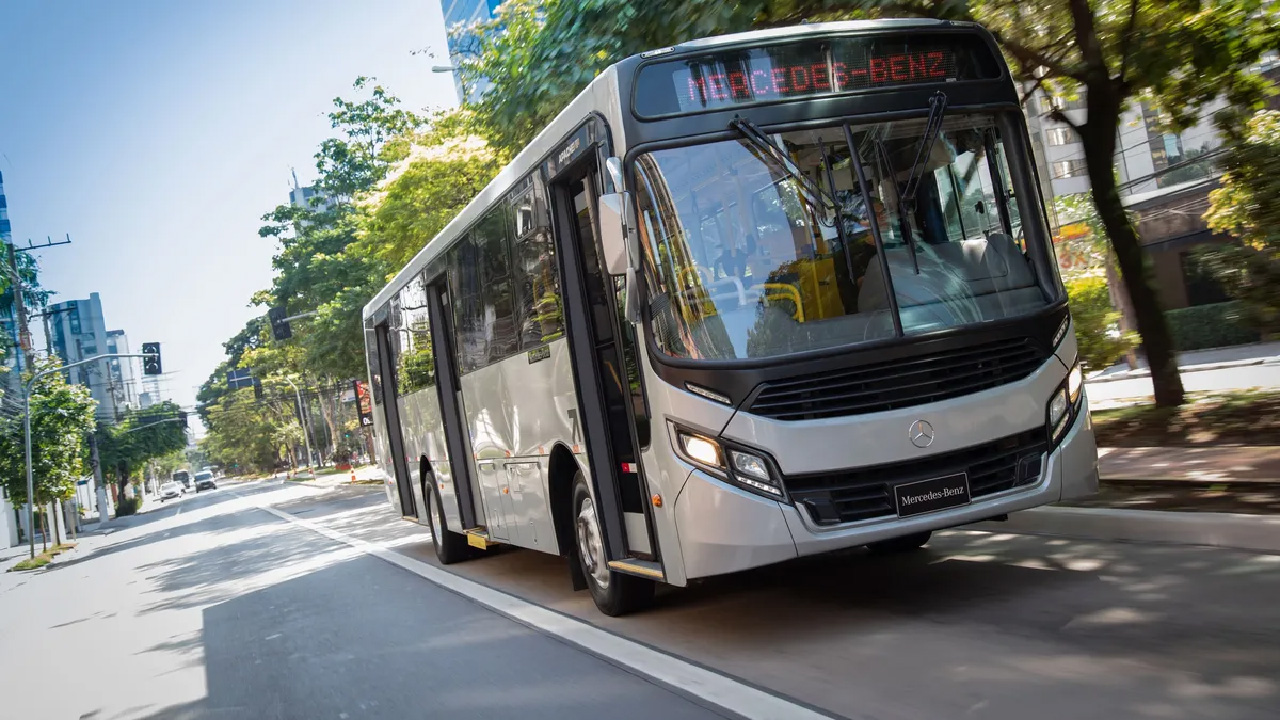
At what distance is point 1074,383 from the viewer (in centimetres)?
687

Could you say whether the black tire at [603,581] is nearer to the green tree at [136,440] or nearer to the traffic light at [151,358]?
the traffic light at [151,358]

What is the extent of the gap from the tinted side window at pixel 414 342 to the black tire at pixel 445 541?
4.49ft

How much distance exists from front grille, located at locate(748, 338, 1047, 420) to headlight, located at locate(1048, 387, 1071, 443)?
0.38 metres

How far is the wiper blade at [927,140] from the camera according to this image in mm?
6688

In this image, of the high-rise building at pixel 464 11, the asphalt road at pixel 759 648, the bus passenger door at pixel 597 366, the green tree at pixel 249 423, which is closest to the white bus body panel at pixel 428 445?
the asphalt road at pixel 759 648

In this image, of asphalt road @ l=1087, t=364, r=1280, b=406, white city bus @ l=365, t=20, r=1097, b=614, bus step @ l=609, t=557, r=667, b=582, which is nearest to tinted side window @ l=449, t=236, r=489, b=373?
white city bus @ l=365, t=20, r=1097, b=614

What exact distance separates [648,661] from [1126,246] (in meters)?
8.54

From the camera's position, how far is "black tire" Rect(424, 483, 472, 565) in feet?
44.7

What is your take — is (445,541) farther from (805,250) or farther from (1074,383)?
(1074,383)

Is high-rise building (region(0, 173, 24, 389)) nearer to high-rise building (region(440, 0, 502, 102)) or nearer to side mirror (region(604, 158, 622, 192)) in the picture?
high-rise building (region(440, 0, 502, 102))

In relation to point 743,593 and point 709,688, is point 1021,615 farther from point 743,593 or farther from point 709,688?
point 743,593

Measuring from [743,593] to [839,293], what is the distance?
110 inches

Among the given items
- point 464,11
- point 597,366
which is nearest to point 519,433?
point 597,366

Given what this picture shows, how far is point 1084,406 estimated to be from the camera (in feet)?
22.8
